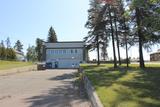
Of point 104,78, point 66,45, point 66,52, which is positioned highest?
point 66,45

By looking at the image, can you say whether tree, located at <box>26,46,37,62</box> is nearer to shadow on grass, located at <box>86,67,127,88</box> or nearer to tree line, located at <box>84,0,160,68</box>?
tree line, located at <box>84,0,160,68</box>

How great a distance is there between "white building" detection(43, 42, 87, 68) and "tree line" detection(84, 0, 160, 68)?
2849cm

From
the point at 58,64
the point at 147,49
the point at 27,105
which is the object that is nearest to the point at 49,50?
the point at 58,64

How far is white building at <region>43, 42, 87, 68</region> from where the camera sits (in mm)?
111812

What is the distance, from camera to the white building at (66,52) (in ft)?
367

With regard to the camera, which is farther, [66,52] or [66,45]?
[66,45]

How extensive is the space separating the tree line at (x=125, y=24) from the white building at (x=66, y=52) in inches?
1122

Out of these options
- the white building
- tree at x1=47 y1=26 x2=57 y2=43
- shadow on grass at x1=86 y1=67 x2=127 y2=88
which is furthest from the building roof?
shadow on grass at x1=86 y1=67 x2=127 y2=88

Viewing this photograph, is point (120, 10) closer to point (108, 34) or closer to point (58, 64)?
point (108, 34)

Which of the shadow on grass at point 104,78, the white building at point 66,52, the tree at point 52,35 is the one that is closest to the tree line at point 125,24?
the shadow on grass at point 104,78

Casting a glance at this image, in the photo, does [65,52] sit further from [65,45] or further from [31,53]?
[31,53]

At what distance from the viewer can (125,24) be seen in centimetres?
5425

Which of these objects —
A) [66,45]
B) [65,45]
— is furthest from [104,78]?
[65,45]

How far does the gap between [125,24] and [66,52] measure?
6052 cm
